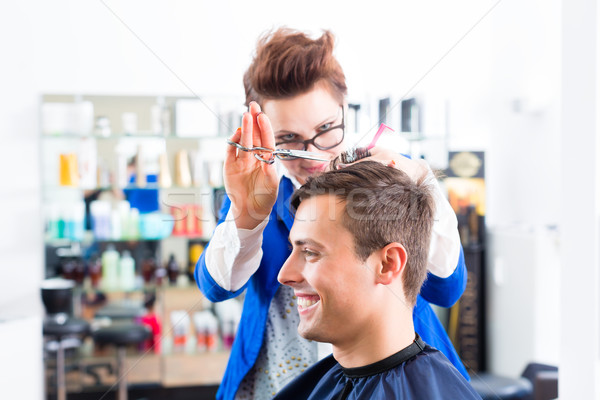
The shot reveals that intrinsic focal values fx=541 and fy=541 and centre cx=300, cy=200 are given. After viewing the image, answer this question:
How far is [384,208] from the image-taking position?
1.04 metres

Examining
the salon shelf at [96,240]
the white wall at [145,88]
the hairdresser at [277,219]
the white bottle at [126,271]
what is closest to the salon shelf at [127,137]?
the white wall at [145,88]

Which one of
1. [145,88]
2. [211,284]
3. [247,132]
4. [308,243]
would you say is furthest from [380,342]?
[145,88]

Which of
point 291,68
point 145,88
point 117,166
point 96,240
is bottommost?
point 96,240

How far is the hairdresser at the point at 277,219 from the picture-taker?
40.3 inches

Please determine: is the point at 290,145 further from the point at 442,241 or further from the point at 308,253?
the point at 442,241

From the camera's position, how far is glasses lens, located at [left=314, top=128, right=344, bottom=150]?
42.4 inches

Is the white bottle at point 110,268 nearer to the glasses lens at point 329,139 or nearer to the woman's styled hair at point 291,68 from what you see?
the woman's styled hair at point 291,68

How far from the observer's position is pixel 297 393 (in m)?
1.25

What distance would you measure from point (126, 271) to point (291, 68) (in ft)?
9.20

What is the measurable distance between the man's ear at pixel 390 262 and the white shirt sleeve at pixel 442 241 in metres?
0.09

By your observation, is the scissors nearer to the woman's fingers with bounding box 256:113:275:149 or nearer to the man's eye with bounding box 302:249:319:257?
the woman's fingers with bounding box 256:113:275:149
